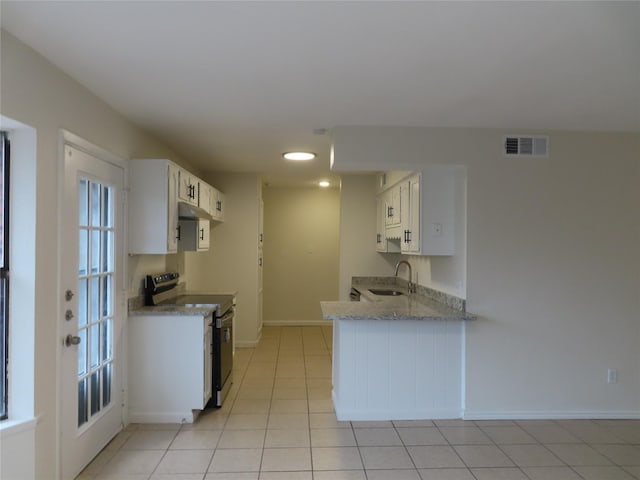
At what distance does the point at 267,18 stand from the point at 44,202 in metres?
1.51

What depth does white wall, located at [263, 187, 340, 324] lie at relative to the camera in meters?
7.59

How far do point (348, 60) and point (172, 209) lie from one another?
6.62ft

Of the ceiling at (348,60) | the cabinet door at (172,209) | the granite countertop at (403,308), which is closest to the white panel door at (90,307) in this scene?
the cabinet door at (172,209)

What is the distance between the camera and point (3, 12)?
177cm

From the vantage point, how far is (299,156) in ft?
15.2

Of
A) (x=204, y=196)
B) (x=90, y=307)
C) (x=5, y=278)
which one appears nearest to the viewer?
(x=5, y=278)

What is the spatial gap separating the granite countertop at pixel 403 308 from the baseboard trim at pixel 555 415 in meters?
0.84

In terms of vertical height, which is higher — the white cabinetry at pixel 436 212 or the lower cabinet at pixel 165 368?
the white cabinetry at pixel 436 212

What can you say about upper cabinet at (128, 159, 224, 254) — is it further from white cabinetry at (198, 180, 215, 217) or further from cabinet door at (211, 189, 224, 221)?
cabinet door at (211, 189, 224, 221)

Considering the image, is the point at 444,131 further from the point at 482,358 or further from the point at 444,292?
the point at 482,358

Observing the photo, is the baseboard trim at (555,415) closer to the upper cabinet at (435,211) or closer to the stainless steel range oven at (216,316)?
the upper cabinet at (435,211)

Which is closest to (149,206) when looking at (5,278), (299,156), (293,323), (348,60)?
(5,278)

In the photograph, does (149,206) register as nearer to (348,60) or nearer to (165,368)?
(165,368)

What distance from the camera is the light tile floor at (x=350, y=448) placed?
2695 millimetres
